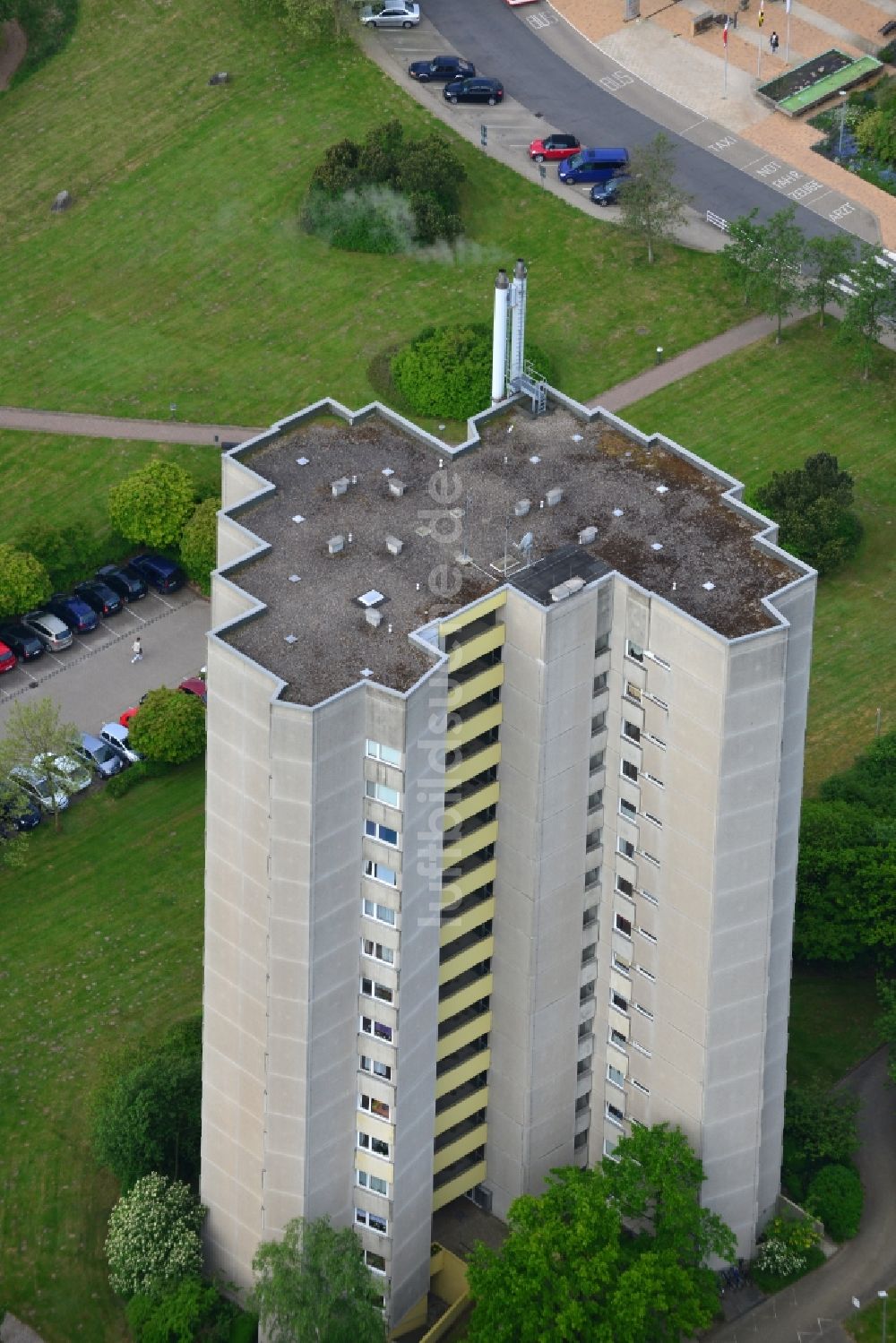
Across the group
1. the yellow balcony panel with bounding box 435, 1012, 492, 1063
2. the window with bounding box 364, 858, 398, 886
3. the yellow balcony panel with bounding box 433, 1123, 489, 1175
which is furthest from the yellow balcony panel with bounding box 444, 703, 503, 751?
the yellow balcony panel with bounding box 433, 1123, 489, 1175

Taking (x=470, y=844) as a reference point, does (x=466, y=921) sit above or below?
below

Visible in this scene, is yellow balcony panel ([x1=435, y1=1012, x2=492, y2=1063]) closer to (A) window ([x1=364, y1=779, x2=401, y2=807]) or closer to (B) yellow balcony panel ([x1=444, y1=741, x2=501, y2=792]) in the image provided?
(B) yellow balcony panel ([x1=444, y1=741, x2=501, y2=792])

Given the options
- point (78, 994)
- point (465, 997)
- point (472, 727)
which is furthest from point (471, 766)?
point (78, 994)

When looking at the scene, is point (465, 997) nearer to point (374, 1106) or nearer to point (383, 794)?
point (374, 1106)

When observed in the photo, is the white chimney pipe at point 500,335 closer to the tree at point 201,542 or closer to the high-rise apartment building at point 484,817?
the high-rise apartment building at point 484,817

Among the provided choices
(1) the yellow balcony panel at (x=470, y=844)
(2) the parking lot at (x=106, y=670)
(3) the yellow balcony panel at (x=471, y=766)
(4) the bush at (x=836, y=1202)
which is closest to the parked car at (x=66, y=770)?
(2) the parking lot at (x=106, y=670)
